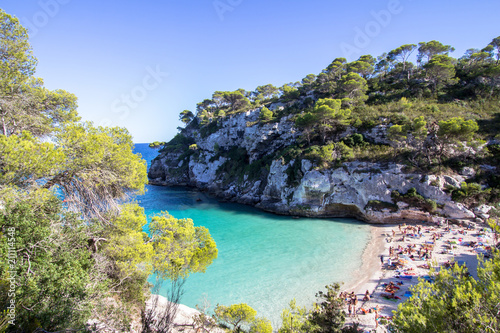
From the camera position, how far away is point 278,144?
38.0m

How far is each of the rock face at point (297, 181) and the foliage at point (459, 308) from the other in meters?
21.3

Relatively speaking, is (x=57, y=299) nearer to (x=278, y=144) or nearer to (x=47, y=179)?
(x=47, y=179)

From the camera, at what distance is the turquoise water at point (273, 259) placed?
12.8m

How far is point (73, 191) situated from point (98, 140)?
1939mm

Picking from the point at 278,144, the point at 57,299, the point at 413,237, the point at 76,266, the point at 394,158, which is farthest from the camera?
the point at 278,144

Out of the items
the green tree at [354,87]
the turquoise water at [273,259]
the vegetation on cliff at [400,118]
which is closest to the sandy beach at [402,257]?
the turquoise water at [273,259]

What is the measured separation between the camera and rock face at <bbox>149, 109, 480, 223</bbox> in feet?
74.3

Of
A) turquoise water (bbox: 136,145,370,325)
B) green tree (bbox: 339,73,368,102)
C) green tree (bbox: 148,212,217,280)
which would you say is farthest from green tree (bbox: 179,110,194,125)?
green tree (bbox: 148,212,217,280)

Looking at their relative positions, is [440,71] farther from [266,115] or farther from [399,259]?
[399,259]

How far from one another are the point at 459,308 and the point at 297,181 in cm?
2481

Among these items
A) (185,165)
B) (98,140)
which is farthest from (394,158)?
(185,165)

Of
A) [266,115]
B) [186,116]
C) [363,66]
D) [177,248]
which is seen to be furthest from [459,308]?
[186,116]

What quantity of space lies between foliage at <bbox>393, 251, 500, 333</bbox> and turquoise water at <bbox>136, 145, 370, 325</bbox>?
25.7 feet

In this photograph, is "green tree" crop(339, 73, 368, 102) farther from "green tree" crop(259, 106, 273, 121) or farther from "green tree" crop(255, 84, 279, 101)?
"green tree" crop(255, 84, 279, 101)
